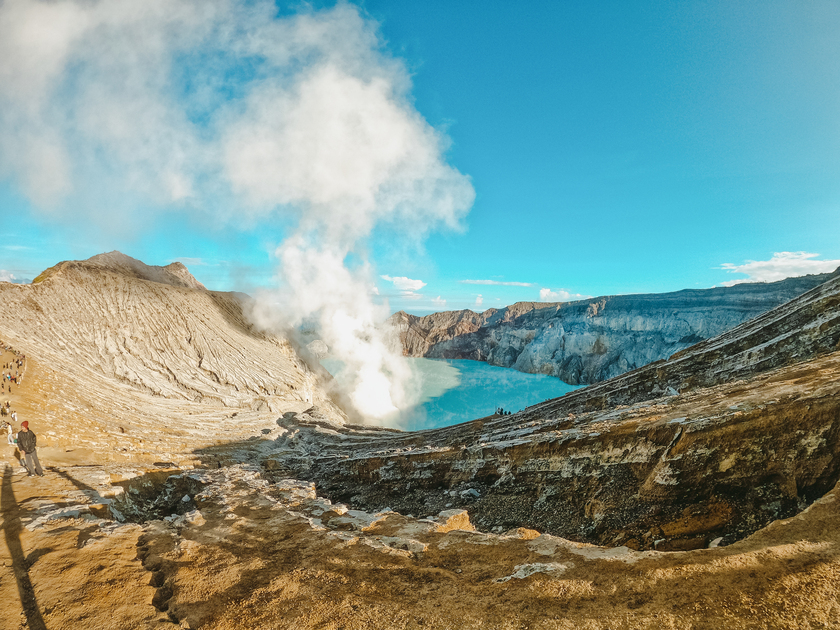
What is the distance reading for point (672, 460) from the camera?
7.93 metres

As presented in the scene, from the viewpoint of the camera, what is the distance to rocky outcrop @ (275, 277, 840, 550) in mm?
6375

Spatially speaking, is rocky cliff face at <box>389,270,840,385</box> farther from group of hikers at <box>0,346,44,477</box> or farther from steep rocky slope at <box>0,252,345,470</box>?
group of hikers at <box>0,346,44,477</box>

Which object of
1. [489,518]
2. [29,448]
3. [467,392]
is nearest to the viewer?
[29,448]

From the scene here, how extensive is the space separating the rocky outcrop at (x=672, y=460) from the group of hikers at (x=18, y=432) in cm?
910

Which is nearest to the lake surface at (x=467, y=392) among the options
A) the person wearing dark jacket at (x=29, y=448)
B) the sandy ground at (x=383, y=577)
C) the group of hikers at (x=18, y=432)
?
the group of hikers at (x=18, y=432)

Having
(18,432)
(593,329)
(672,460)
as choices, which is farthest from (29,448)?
(593,329)

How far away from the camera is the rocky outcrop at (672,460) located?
251 inches

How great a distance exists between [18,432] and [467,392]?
211ft

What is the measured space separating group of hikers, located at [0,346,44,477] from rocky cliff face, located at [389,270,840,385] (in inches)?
2501

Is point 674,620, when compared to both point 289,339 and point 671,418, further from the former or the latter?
point 289,339

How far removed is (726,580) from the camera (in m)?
3.54

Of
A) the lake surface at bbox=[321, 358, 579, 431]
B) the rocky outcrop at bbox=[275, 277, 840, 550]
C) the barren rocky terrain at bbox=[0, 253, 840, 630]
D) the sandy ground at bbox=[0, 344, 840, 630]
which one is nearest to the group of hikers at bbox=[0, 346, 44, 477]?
the barren rocky terrain at bbox=[0, 253, 840, 630]

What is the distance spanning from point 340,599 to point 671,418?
910 centimetres

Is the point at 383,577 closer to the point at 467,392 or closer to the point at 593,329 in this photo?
the point at 467,392
